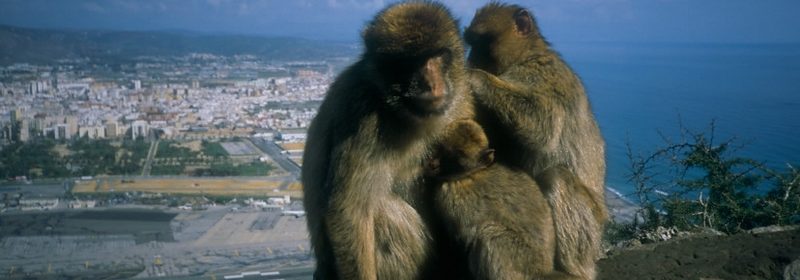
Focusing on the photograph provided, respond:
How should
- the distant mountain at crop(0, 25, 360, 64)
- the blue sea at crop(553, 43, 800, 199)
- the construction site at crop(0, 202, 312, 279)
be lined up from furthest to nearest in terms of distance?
the distant mountain at crop(0, 25, 360, 64), the construction site at crop(0, 202, 312, 279), the blue sea at crop(553, 43, 800, 199)

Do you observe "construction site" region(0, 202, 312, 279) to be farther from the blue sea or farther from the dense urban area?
the blue sea

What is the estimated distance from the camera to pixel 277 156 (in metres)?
17.9

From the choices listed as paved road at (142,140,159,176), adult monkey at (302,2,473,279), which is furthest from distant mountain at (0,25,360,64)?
adult monkey at (302,2,473,279)

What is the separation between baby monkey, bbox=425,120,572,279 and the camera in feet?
11.5

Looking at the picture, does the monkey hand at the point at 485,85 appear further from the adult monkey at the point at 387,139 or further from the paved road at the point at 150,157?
the paved road at the point at 150,157

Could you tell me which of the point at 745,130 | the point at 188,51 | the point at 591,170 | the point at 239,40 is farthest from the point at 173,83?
the point at 591,170

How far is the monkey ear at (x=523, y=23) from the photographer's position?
444 centimetres

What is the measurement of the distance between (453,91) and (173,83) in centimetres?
2665

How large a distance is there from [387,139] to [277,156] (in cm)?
1496

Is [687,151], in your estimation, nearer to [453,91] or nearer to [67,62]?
[453,91]

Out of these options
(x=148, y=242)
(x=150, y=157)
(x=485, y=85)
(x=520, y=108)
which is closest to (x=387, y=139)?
(x=485, y=85)

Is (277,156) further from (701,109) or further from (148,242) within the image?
(701,109)

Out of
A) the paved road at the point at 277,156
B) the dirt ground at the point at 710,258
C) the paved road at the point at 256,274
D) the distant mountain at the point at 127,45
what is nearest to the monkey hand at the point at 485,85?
the dirt ground at the point at 710,258

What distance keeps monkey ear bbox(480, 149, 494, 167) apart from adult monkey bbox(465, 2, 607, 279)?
193 millimetres
